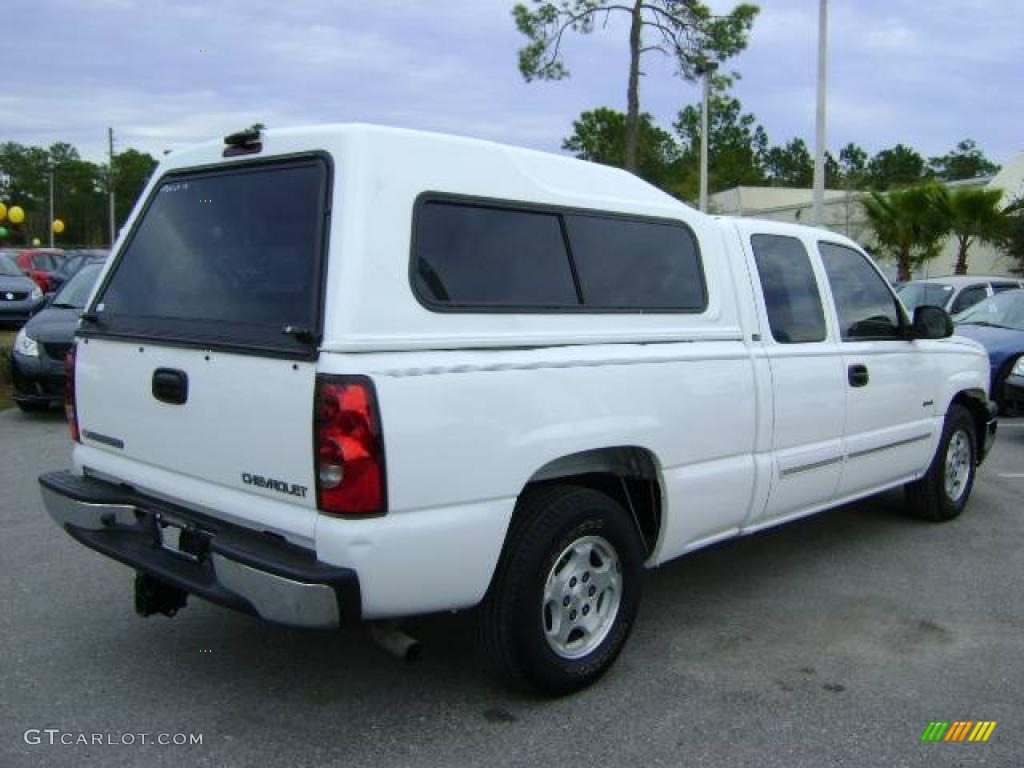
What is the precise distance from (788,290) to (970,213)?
2222 centimetres

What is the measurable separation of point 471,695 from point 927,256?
82.6ft

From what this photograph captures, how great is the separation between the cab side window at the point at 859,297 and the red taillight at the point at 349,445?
3.06 metres

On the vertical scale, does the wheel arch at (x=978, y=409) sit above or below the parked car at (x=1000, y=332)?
below

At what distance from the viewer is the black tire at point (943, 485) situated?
6133 mm

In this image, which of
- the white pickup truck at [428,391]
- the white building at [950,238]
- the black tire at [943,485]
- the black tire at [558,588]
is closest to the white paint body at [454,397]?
the white pickup truck at [428,391]

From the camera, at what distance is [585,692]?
147 inches

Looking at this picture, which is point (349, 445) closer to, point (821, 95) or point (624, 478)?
point (624, 478)

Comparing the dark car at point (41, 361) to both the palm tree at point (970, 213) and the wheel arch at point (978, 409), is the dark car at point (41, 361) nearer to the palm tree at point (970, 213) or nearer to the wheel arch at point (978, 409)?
the wheel arch at point (978, 409)

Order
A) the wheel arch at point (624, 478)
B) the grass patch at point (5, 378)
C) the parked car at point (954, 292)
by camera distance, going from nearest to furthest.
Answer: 1. the wheel arch at point (624, 478)
2. the grass patch at point (5, 378)
3. the parked car at point (954, 292)

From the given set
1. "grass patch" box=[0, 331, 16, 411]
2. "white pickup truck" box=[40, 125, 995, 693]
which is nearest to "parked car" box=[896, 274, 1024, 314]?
Result: "white pickup truck" box=[40, 125, 995, 693]

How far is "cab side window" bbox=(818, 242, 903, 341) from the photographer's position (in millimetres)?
5199

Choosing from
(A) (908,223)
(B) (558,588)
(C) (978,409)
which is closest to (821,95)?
(A) (908,223)

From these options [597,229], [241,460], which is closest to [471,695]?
[241,460]

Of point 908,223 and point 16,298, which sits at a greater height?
point 908,223
